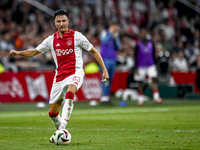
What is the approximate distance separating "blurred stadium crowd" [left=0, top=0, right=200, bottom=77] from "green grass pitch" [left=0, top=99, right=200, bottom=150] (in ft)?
24.3

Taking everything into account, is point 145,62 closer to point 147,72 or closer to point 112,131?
point 147,72

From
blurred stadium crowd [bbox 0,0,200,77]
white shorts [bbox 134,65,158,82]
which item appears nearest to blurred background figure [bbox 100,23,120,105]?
white shorts [bbox 134,65,158,82]

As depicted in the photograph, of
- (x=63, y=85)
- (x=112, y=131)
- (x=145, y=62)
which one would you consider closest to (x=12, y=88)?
(x=145, y=62)

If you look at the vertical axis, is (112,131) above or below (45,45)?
below

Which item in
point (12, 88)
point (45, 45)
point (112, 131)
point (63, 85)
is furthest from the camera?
point (12, 88)

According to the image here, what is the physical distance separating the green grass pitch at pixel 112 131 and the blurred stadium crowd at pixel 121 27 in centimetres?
740

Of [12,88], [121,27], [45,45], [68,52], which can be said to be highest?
[121,27]

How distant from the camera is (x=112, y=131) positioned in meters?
8.30

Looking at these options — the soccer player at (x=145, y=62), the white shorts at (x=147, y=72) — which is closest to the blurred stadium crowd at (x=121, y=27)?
the soccer player at (x=145, y=62)

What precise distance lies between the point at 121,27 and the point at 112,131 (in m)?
17.3

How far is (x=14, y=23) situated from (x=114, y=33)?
22.1 feet

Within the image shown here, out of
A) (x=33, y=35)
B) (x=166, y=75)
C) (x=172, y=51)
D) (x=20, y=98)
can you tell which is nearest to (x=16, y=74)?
(x=20, y=98)

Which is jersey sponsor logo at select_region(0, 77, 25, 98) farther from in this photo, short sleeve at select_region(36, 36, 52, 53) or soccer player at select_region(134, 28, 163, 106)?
short sleeve at select_region(36, 36, 52, 53)

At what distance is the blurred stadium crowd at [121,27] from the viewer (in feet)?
62.5
